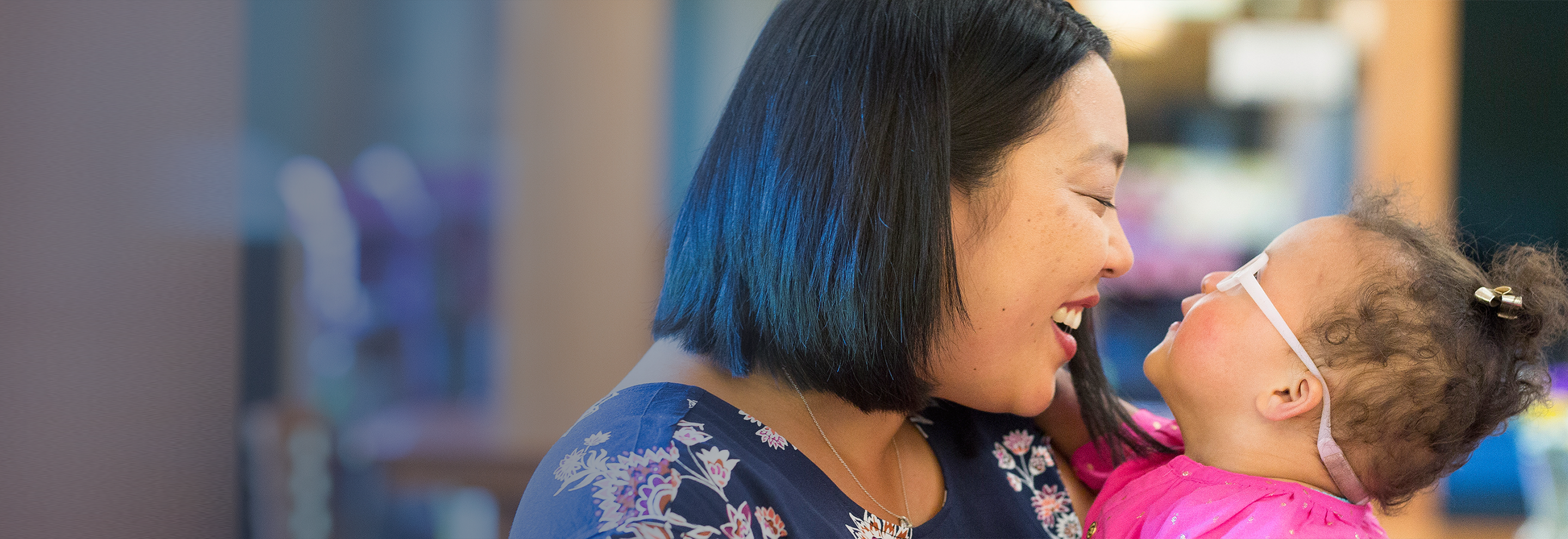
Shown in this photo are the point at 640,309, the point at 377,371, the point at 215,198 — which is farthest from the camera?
the point at 640,309

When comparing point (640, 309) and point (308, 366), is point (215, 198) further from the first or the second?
point (640, 309)

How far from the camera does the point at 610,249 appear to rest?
3.46m

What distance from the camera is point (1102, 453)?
1.31 metres

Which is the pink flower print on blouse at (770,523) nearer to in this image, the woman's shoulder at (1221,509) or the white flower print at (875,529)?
the white flower print at (875,529)

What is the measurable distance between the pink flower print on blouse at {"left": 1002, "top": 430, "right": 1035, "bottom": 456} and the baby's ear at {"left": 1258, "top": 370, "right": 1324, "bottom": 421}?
0.94ft

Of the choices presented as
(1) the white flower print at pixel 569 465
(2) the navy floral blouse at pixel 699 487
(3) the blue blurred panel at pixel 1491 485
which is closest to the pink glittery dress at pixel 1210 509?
(2) the navy floral blouse at pixel 699 487

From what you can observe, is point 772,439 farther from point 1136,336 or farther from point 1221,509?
point 1136,336

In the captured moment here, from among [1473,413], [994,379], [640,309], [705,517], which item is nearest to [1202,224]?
[640,309]

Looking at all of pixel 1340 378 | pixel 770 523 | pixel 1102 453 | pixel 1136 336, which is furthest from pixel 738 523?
pixel 1136 336

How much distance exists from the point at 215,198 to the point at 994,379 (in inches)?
40.6

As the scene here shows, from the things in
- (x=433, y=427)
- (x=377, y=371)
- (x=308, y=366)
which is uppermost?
(x=308, y=366)

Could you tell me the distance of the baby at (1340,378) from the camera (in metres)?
1.09

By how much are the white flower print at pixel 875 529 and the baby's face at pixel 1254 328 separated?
443 millimetres

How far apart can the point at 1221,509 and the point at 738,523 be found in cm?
58
